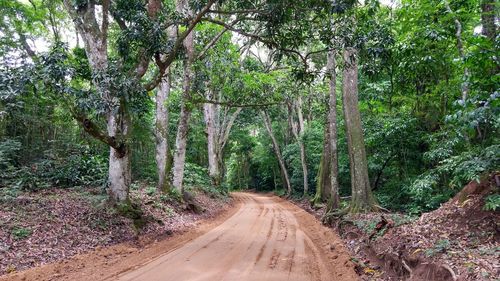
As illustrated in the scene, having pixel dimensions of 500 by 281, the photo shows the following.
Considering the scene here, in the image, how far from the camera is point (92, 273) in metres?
5.86

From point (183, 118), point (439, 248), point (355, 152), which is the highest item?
point (183, 118)

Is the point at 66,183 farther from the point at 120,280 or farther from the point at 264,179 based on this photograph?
the point at 264,179

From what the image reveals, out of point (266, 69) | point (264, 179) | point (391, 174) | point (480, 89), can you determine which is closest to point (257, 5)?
point (480, 89)

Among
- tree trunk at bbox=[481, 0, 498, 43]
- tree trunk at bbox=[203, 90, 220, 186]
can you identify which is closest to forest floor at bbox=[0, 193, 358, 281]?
tree trunk at bbox=[481, 0, 498, 43]

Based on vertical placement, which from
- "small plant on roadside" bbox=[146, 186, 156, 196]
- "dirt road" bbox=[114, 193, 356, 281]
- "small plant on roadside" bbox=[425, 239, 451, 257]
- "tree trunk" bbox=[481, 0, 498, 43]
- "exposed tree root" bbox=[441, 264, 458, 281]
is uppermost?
"tree trunk" bbox=[481, 0, 498, 43]

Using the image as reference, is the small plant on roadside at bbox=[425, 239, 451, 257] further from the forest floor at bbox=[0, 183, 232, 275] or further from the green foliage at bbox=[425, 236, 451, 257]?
the forest floor at bbox=[0, 183, 232, 275]

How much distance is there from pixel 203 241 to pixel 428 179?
6.23 m

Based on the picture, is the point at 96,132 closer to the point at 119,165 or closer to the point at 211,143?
the point at 119,165

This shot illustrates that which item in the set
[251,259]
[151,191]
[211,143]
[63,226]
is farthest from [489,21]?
[211,143]

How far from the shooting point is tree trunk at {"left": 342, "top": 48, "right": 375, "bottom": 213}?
1091 cm

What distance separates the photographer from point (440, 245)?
531 centimetres

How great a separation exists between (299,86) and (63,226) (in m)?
8.52

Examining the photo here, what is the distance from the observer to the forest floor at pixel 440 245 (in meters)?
4.59

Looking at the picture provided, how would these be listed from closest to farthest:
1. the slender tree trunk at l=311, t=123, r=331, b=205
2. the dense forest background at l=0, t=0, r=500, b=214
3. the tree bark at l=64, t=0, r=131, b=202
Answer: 1. the dense forest background at l=0, t=0, r=500, b=214
2. the tree bark at l=64, t=0, r=131, b=202
3. the slender tree trunk at l=311, t=123, r=331, b=205
